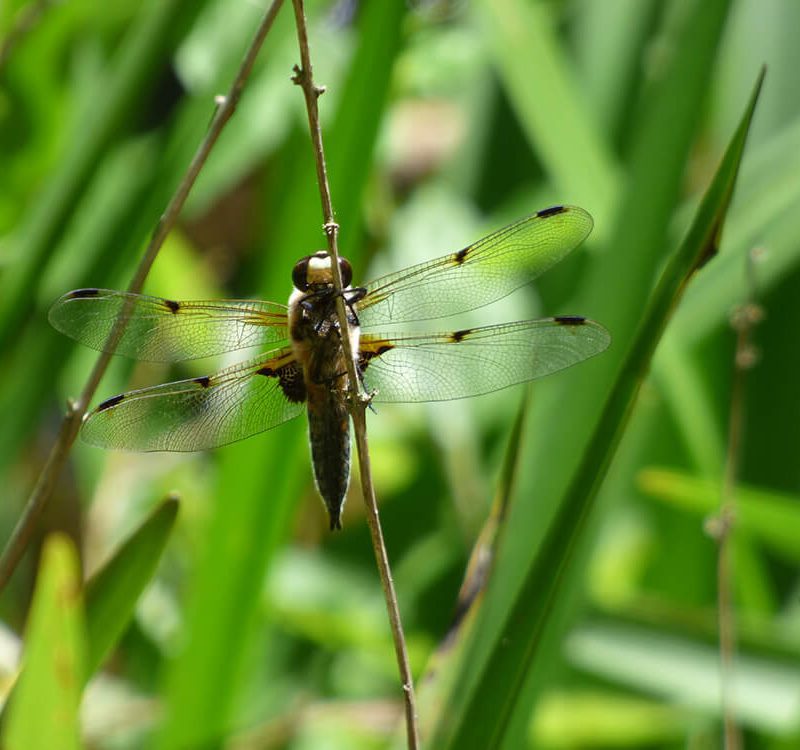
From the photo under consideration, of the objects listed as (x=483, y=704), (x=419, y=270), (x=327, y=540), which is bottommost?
(x=483, y=704)

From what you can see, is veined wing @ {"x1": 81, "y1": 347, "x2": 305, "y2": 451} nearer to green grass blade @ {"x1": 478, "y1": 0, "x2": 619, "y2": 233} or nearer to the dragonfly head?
the dragonfly head

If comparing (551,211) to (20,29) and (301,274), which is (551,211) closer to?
(301,274)

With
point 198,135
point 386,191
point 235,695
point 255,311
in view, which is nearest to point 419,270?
point 255,311

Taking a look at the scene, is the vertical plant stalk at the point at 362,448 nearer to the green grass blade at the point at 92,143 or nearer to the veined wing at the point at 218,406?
the veined wing at the point at 218,406

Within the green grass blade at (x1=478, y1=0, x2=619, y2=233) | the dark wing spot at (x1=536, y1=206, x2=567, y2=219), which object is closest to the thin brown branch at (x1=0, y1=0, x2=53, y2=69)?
the dark wing spot at (x1=536, y1=206, x2=567, y2=219)

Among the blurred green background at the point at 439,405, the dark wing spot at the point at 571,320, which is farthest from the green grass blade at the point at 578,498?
the dark wing spot at the point at 571,320

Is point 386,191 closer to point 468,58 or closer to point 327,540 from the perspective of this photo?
point 468,58
